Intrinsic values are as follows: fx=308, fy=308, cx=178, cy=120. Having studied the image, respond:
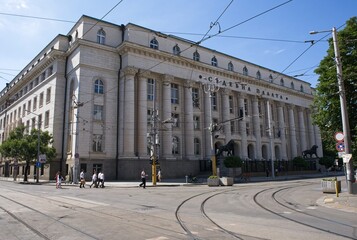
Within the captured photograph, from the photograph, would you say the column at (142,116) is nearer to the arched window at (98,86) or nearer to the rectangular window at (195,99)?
the arched window at (98,86)

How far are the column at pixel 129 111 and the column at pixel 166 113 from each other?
514 cm

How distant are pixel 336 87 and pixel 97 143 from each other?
2901 cm

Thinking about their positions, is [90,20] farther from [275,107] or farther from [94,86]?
[275,107]

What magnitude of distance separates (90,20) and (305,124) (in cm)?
5233

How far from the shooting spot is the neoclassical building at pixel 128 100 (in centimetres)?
3975

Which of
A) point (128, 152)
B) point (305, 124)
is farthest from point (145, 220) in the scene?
point (305, 124)

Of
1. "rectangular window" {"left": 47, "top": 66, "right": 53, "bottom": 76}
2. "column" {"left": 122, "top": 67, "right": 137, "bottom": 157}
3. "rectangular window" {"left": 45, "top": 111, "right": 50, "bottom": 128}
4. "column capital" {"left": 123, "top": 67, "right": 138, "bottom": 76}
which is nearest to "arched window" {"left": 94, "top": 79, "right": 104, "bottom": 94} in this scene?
"column" {"left": 122, "top": 67, "right": 137, "bottom": 157}

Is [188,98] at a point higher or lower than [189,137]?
higher

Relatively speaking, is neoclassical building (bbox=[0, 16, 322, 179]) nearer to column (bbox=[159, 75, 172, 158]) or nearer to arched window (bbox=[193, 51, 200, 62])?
arched window (bbox=[193, 51, 200, 62])

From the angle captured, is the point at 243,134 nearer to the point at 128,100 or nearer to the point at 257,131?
the point at 257,131

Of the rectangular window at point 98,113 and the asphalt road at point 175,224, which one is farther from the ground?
the rectangular window at point 98,113

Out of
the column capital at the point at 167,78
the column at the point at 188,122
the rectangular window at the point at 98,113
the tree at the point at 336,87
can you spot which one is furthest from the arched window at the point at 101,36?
the tree at the point at 336,87

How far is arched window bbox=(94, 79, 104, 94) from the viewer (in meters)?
41.4

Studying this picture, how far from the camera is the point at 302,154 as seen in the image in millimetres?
64625
